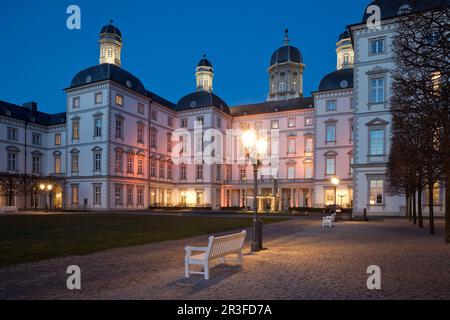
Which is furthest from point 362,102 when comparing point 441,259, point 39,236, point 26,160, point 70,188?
point 26,160

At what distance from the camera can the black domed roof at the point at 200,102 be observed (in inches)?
2415

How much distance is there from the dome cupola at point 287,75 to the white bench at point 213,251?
6724 cm

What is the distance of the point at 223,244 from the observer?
9.33 m

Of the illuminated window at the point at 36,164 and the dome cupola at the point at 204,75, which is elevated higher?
the dome cupola at the point at 204,75

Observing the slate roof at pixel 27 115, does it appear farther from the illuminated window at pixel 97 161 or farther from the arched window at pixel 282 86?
the arched window at pixel 282 86

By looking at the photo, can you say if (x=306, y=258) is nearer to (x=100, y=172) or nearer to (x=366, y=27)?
(x=366, y=27)

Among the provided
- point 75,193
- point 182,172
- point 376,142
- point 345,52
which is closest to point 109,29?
point 182,172

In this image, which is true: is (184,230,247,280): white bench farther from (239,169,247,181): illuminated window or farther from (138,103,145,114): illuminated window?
(239,169,247,181): illuminated window

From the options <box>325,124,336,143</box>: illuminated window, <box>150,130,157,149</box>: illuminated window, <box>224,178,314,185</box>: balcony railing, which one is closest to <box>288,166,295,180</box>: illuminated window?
<box>224,178,314,185</box>: balcony railing

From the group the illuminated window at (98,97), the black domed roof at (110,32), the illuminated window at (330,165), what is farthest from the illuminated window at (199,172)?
the black domed roof at (110,32)

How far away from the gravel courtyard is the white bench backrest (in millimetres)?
482

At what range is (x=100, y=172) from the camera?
1925 inches

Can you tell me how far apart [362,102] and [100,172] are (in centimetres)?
3216

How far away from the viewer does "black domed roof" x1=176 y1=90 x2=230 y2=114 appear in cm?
6134
